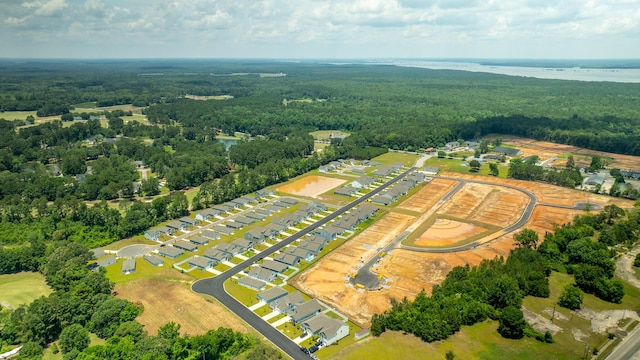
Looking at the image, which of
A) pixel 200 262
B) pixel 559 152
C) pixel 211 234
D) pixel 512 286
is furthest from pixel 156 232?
pixel 559 152

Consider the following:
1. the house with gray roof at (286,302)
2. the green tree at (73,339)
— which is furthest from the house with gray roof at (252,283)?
the green tree at (73,339)

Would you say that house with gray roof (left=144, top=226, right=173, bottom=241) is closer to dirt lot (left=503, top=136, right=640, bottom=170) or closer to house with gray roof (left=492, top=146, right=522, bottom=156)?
house with gray roof (left=492, top=146, right=522, bottom=156)

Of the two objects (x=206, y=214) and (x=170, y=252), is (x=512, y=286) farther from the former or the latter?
(x=206, y=214)

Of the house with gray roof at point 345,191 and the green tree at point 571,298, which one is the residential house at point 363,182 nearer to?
the house with gray roof at point 345,191

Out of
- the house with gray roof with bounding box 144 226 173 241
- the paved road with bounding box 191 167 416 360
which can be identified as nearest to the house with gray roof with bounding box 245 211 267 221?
the paved road with bounding box 191 167 416 360

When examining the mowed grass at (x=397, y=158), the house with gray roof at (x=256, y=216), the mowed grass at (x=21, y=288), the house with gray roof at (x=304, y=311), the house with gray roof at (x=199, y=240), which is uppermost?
the house with gray roof at (x=304, y=311)
